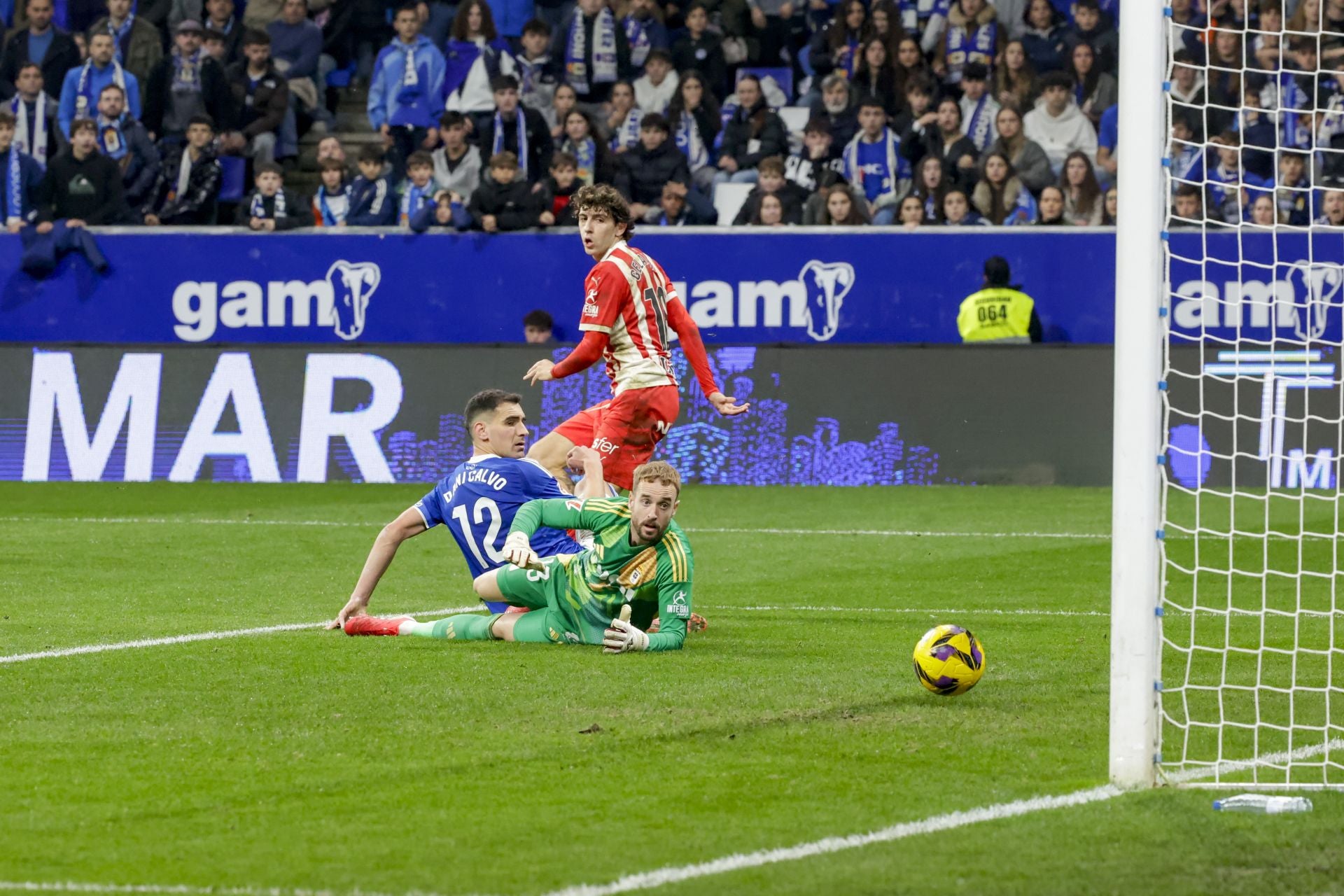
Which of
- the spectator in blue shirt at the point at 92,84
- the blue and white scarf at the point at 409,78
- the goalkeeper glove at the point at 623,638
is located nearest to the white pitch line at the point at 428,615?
the goalkeeper glove at the point at 623,638

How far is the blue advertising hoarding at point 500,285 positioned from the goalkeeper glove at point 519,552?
10.3 m

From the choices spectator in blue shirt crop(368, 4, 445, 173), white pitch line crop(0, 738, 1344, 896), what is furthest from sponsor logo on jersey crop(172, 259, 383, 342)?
white pitch line crop(0, 738, 1344, 896)

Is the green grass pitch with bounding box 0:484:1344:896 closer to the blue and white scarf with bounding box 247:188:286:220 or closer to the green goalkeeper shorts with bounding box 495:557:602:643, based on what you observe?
the green goalkeeper shorts with bounding box 495:557:602:643

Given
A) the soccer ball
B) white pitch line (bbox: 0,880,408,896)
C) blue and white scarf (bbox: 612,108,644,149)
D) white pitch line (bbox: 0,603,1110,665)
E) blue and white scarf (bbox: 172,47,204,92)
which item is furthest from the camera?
blue and white scarf (bbox: 172,47,204,92)

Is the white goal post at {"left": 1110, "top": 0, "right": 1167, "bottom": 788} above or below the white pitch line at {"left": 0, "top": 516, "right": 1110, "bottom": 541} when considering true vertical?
above

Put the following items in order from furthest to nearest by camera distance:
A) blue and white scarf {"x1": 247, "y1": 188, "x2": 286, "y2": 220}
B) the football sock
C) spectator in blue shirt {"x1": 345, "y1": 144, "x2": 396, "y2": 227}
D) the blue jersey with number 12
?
spectator in blue shirt {"x1": 345, "y1": 144, "x2": 396, "y2": 227}
blue and white scarf {"x1": 247, "y1": 188, "x2": 286, "y2": 220}
the blue jersey with number 12
the football sock

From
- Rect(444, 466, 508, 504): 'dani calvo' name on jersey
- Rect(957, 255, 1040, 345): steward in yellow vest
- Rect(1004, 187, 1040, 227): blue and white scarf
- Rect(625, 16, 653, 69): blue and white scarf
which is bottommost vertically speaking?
Rect(444, 466, 508, 504): 'dani calvo' name on jersey

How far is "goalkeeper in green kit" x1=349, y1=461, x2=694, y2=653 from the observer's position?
295 inches

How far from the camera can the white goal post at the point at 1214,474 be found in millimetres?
5074

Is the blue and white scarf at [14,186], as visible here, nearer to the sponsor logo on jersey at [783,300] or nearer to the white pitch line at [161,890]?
the sponsor logo on jersey at [783,300]

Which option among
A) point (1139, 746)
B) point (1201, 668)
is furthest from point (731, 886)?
point (1201, 668)

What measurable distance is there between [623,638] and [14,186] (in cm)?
1421

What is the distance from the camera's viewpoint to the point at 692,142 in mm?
19953

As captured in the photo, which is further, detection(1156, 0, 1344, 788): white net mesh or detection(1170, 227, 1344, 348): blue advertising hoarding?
detection(1170, 227, 1344, 348): blue advertising hoarding
